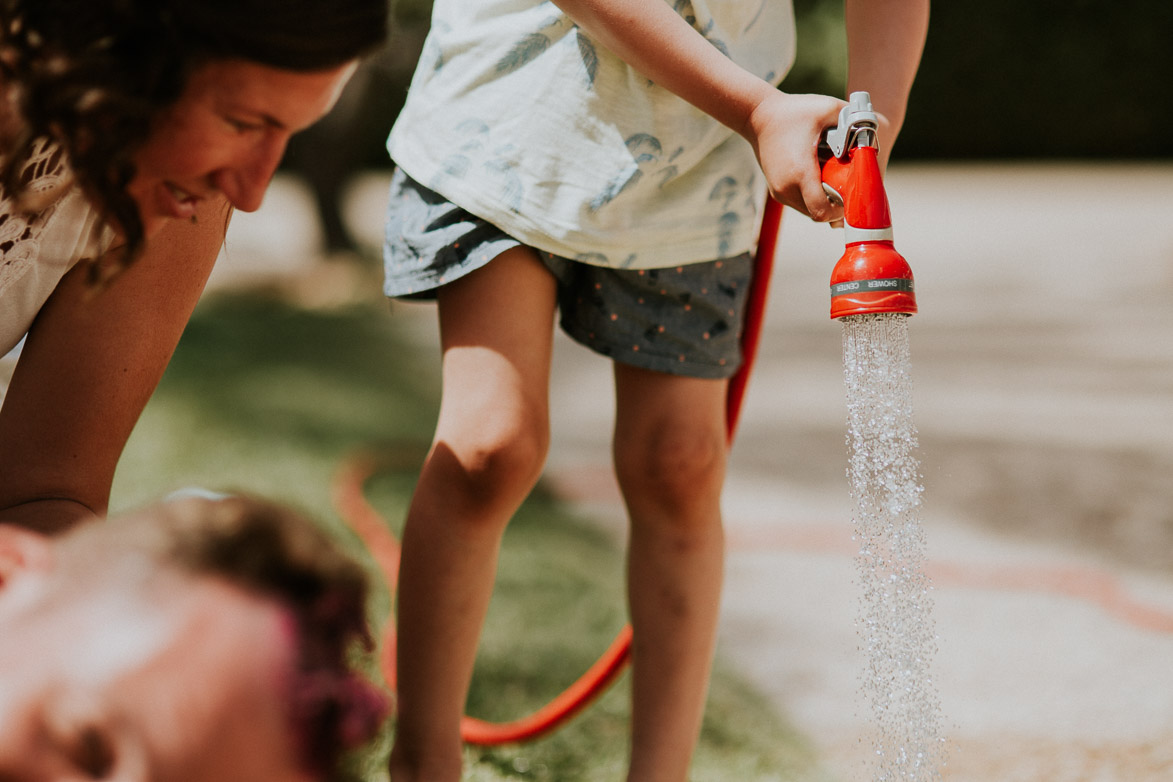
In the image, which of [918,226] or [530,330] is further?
[918,226]

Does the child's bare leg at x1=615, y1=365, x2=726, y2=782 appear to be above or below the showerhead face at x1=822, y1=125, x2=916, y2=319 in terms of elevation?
below

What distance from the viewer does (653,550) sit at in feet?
4.61

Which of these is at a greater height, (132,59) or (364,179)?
(132,59)

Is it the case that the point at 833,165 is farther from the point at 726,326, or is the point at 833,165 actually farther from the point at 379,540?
the point at 379,540

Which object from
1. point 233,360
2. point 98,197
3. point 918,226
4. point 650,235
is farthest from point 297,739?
point 918,226

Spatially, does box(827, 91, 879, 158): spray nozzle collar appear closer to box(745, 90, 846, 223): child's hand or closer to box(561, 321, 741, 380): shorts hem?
box(745, 90, 846, 223): child's hand

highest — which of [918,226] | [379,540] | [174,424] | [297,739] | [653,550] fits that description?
[297,739]

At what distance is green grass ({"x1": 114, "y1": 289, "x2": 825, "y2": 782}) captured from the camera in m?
1.64

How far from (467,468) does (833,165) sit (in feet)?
1.65

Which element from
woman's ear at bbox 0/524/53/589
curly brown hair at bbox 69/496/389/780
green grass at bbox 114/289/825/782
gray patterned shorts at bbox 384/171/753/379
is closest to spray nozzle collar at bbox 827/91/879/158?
gray patterned shorts at bbox 384/171/753/379

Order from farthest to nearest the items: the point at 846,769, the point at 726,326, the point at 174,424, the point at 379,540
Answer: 1. the point at 174,424
2. the point at 379,540
3. the point at 846,769
4. the point at 726,326

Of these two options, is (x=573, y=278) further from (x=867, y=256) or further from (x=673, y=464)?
(x=867, y=256)

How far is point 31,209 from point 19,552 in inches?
13.6

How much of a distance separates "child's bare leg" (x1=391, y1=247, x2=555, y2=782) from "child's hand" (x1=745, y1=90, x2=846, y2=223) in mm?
335
